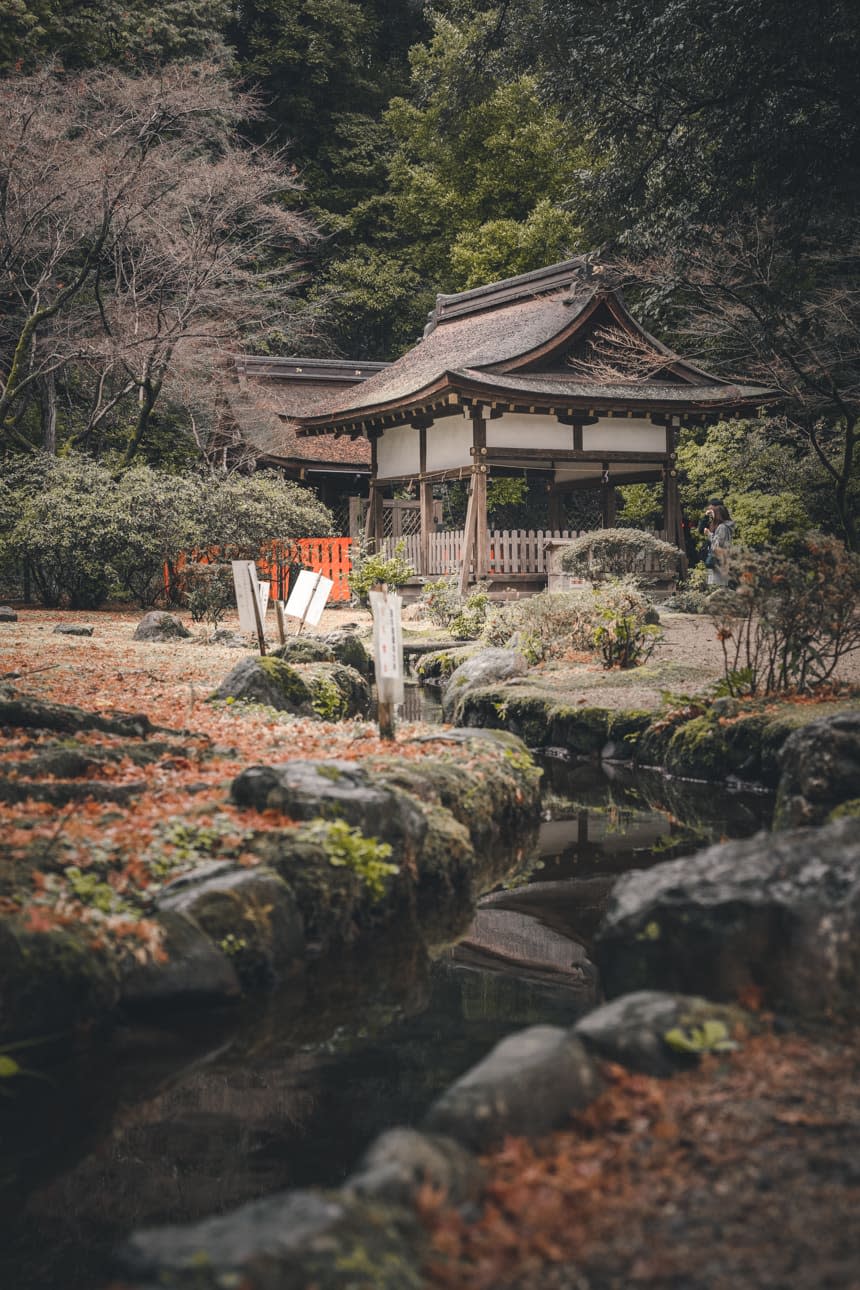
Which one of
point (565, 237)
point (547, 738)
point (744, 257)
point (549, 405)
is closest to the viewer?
point (547, 738)

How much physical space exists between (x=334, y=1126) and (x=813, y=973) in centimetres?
165

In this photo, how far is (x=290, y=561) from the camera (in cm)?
1925

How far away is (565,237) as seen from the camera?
104 ft

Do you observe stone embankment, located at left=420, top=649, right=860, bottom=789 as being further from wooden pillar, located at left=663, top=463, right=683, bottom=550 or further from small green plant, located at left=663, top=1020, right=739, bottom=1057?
wooden pillar, located at left=663, top=463, right=683, bottom=550

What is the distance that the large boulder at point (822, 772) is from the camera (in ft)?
19.0

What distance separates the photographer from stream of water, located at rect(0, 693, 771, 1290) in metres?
3.23

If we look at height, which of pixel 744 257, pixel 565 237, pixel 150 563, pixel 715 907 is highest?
pixel 565 237

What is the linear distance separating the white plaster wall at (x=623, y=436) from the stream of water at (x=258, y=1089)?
55.7ft

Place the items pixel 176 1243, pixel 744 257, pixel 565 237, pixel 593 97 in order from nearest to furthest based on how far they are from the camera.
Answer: pixel 176 1243 → pixel 593 97 → pixel 744 257 → pixel 565 237

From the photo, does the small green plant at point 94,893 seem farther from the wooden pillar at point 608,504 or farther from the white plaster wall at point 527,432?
the wooden pillar at point 608,504

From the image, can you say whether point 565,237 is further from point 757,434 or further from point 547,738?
point 547,738

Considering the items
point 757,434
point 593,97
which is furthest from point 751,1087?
point 757,434

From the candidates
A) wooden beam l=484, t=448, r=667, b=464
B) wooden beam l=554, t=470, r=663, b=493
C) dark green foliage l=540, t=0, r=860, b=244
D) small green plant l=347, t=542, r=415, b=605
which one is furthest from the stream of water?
wooden beam l=554, t=470, r=663, b=493

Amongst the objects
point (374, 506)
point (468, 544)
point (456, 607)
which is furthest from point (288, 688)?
point (374, 506)
